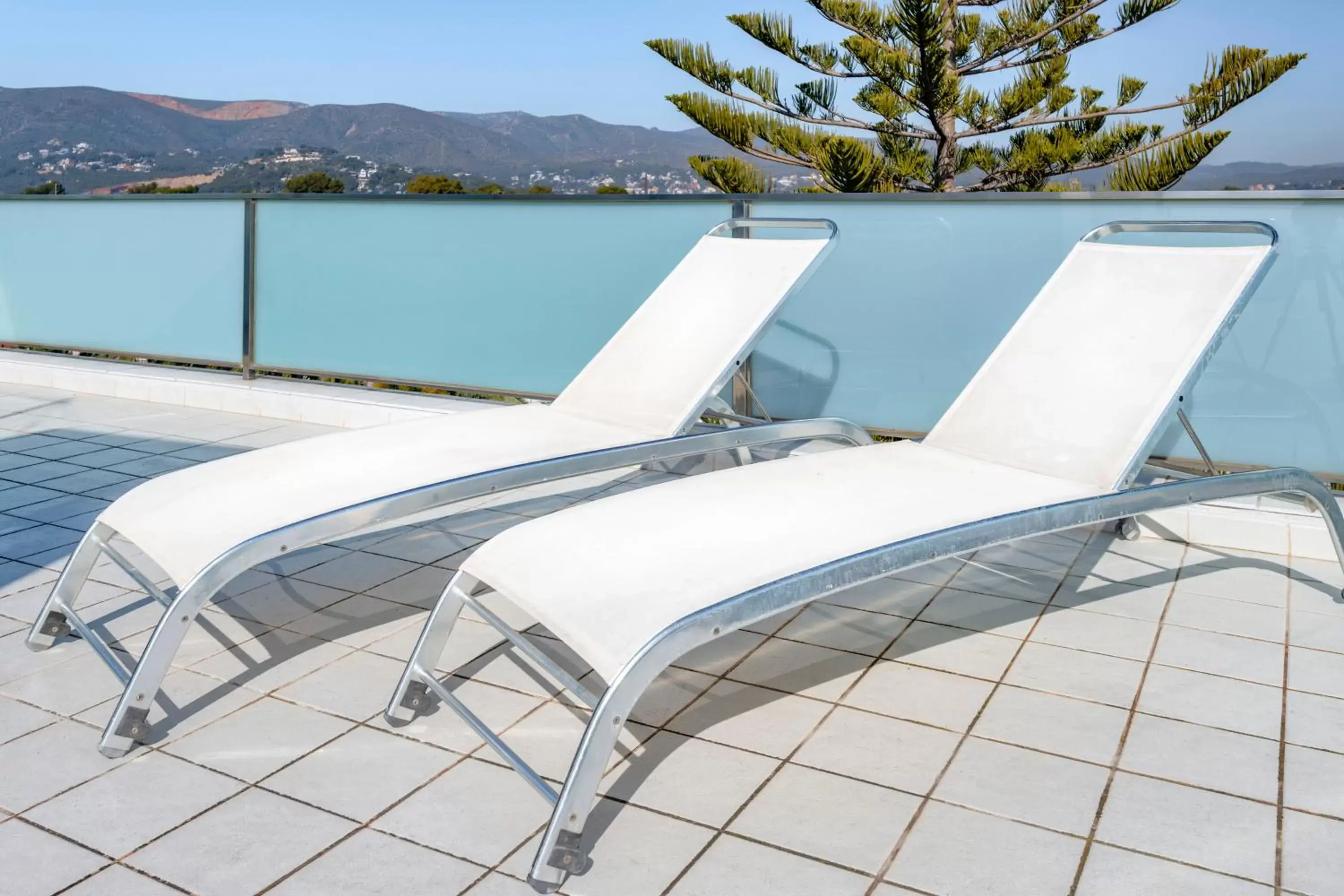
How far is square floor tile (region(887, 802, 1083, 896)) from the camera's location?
6.21ft

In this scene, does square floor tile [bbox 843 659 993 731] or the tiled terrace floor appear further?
square floor tile [bbox 843 659 993 731]

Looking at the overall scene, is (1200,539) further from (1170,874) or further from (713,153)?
(713,153)

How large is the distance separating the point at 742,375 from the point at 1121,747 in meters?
2.69

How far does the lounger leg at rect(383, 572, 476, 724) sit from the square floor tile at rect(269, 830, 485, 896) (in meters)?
0.47

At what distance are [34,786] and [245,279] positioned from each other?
14.3 feet

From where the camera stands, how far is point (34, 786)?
7.07 ft

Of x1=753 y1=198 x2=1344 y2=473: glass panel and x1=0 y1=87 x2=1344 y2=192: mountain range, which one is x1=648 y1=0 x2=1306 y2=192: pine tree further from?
x1=753 y1=198 x2=1344 y2=473: glass panel

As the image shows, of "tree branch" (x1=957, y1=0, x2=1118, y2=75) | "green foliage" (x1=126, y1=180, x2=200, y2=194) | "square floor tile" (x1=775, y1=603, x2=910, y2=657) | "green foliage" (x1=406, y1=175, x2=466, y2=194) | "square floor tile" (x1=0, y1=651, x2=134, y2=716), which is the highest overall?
"tree branch" (x1=957, y1=0, x2=1118, y2=75)

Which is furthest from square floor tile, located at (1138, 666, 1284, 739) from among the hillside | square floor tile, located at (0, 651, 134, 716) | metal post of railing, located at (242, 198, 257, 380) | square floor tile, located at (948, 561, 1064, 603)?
the hillside

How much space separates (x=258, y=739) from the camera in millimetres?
2367

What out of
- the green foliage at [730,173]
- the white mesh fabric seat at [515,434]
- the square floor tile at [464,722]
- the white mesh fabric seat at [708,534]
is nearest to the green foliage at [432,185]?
the white mesh fabric seat at [515,434]

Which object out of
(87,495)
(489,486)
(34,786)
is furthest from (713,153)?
(34,786)

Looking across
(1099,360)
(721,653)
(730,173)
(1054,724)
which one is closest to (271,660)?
(721,653)

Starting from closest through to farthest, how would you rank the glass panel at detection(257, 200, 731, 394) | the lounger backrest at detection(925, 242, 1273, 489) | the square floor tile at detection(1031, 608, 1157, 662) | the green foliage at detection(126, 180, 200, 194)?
1. the square floor tile at detection(1031, 608, 1157, 662)
2. the lounger backrest at detection(925, 242, 1273, 489)
3. the glass panel at detection(257, 200, 731, 394)
4. the green foliage at detection(126, 180, 200, 194)
